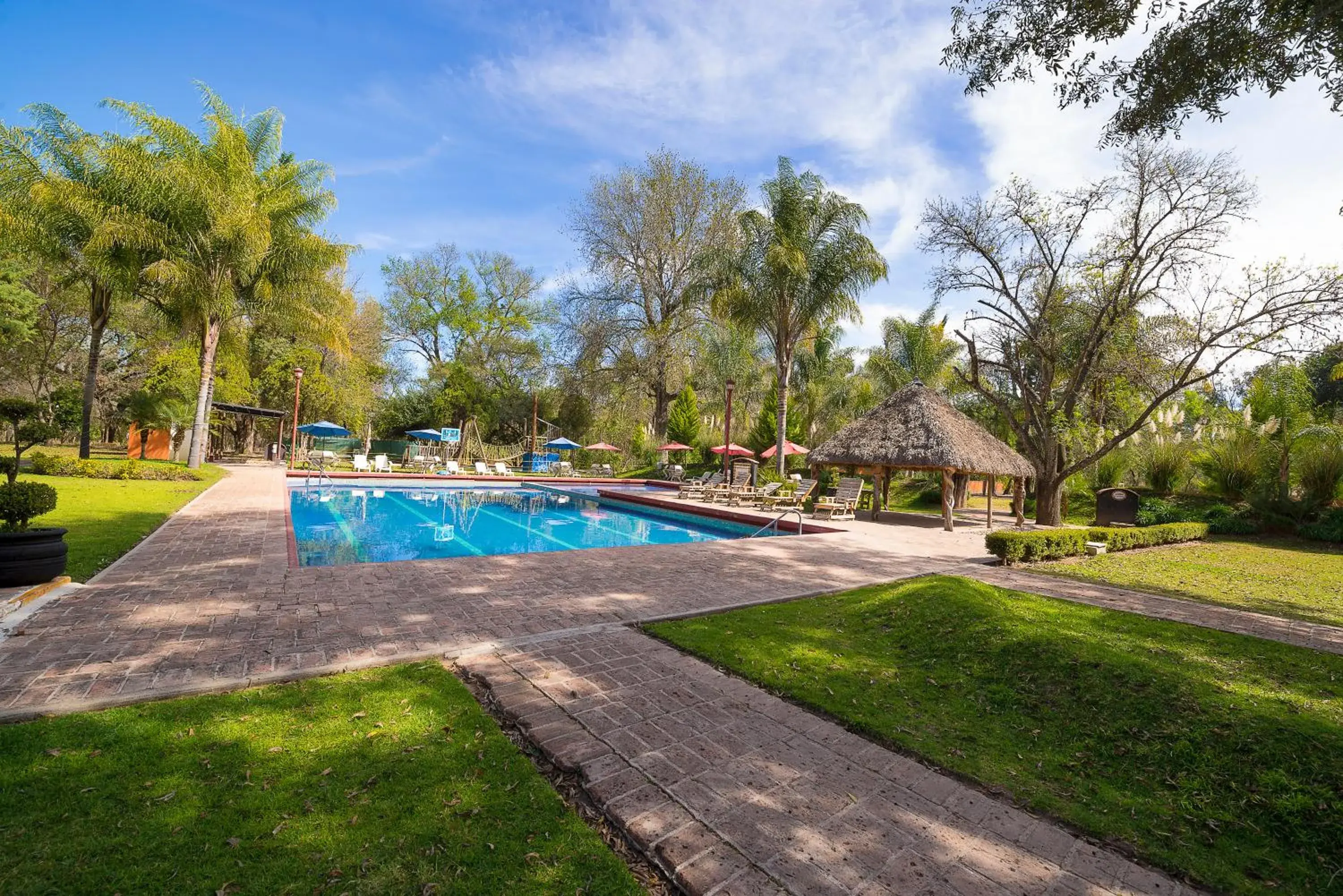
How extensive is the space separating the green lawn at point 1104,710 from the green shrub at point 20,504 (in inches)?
229

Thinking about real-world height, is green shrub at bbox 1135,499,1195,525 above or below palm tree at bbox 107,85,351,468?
below

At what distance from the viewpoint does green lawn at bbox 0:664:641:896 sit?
2.08 m

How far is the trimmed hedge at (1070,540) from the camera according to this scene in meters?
9.62

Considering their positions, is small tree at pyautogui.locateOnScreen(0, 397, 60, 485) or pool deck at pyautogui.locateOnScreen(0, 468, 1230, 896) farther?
small tree at pyautogui.locateOnScreen(0, 397, 60, 485)

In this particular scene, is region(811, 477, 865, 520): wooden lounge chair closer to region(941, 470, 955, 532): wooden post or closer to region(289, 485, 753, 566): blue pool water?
region(941, 470, 955, 532): wooden post

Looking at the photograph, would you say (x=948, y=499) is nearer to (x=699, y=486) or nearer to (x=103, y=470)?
(x=699, y=486)

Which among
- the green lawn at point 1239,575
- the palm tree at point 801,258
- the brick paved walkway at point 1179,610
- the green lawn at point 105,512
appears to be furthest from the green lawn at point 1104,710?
the palm tree at point 801,258

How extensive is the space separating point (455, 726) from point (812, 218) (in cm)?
2006

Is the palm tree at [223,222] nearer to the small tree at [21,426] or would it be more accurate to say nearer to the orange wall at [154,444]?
the orange wall at [154,444]

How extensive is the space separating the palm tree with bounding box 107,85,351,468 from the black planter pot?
16042 mm

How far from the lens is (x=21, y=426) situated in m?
6.11

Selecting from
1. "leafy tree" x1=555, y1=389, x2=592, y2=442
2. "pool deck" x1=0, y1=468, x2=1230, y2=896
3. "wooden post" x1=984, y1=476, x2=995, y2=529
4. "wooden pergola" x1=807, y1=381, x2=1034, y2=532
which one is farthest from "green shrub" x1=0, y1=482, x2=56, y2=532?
"leafy tree" x1=555, y1=389, x2=592, y2=442

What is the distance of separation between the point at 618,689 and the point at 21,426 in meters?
6.95

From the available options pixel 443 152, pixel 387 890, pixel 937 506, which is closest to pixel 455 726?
pixel 387 890
